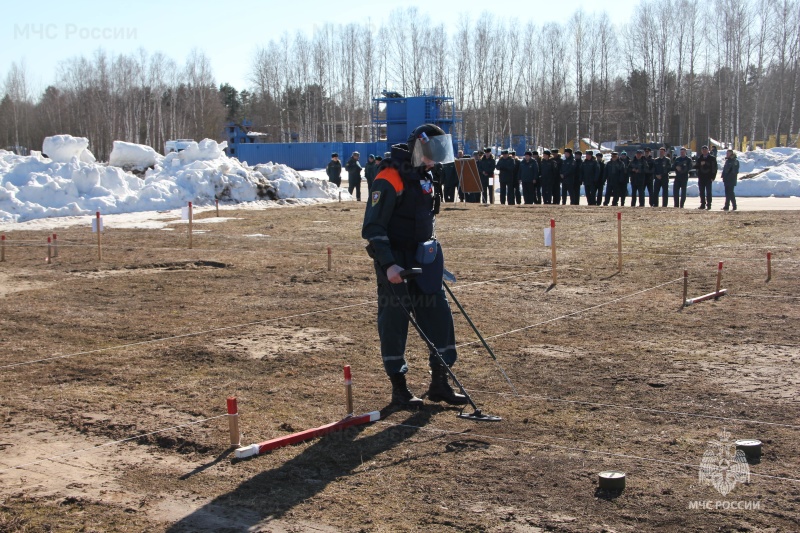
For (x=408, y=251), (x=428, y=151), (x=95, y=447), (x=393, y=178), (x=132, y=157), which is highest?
(x=132, y=157)

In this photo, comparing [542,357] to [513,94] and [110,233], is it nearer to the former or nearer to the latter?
[110,233]

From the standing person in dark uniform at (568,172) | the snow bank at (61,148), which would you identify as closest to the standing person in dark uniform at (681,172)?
the standing person in dark uniform at (568,172)

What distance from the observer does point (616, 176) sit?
89.9 feet

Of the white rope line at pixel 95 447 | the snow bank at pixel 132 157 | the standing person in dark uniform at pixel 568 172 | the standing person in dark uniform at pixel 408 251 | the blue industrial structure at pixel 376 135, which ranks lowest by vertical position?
the white rope line at pixel 95 447

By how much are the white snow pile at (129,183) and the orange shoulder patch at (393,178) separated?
2182cm

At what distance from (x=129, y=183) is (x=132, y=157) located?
598 centimetres

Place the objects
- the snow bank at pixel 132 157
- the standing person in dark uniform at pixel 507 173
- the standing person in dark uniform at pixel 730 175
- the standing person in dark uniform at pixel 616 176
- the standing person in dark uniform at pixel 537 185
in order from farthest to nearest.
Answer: the snow bank at pixel 132 157
the standing person in dark uniform at pixel 507 173
the standing person in dark uniform at pixel 537 185
the standing person in dark uniform at pixel 616 176
the standing person in dark uniform at pixel 730 175

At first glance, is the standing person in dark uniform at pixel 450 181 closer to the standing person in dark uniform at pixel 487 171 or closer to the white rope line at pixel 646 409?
the standing person in dark uniform at pixel 487 171

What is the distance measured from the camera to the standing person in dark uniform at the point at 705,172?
24609mm

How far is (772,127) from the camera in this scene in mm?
86125

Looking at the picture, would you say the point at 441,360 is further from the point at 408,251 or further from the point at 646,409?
the point at 646,409

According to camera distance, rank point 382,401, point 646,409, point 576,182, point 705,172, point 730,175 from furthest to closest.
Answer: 1. point 576,182
2. point 730,175
3. point 705,172
4. point 382,401
5. point 646,409

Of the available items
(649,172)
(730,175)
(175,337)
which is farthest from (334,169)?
(175,337)

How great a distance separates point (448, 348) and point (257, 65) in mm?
73094
